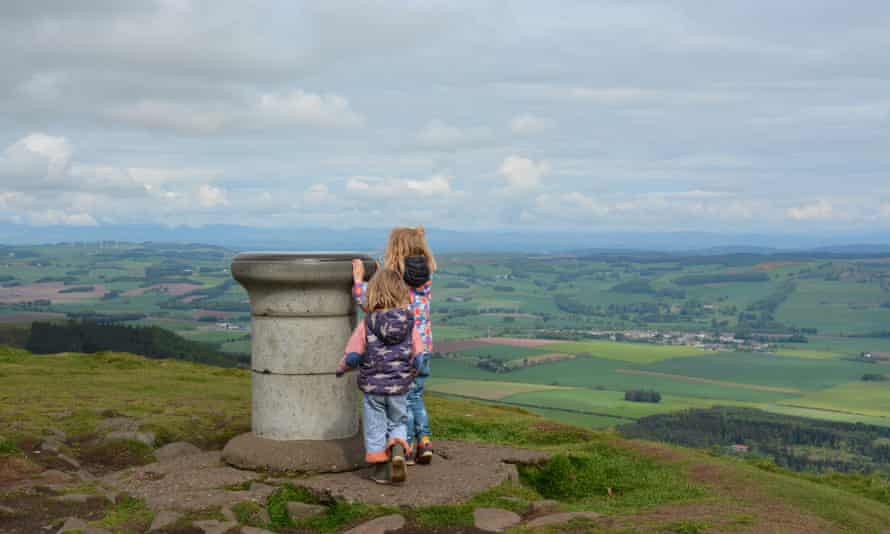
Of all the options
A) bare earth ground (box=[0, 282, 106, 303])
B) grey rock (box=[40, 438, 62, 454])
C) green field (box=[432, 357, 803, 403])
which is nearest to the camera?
grey rock (box=[40, 438, 62, 454])

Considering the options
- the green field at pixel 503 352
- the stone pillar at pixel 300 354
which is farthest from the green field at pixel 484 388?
the stone pillar at pixel 300 354

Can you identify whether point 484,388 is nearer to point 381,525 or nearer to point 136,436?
point 136,436

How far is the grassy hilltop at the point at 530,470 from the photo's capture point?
816 centimetres

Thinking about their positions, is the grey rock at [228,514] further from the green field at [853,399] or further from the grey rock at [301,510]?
the green field at [853,399]

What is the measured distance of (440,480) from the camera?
9430 mm

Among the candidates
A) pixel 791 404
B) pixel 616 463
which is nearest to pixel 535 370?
pixel 791 404

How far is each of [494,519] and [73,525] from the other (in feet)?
13.8

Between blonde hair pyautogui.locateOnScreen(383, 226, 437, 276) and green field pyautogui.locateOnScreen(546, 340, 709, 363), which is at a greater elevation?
blonde hair pyautogui.locateOnScreen(383, 226, 437, 276)

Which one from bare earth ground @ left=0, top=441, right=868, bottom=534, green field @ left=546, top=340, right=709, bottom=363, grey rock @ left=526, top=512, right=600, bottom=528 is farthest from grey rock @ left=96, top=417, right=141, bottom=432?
green field @ left=546, top=340, right=709, bottom=363

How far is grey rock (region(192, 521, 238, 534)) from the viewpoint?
7670mm

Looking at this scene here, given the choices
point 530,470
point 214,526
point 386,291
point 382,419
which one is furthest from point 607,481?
point 214,526

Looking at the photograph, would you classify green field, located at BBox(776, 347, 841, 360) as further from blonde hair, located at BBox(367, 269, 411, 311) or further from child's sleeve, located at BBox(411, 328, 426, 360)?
blonde hair, located at BBox(367, 269, 411, 311)

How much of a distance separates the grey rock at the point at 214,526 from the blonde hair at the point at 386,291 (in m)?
2.97

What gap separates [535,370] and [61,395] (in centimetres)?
10080
